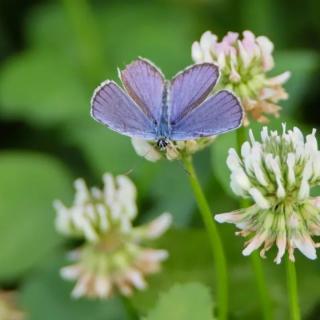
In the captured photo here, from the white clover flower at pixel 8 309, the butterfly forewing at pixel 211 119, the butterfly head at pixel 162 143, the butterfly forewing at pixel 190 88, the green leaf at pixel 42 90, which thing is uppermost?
the butterfly forewing at pixel 190 88

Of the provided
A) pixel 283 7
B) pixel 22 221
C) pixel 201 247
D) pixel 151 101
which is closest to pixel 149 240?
pixel 201 247

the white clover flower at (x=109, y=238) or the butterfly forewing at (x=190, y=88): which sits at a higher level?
the butterfly forewing at (x=190, y=88)

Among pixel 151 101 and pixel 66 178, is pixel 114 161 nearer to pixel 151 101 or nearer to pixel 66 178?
pixel 66 178

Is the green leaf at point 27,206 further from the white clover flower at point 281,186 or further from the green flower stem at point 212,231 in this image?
the white clover flower at point 281,186

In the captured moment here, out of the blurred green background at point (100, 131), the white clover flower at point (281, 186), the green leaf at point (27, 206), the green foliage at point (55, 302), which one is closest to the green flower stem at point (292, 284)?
the white clover flower at point (281, 186)

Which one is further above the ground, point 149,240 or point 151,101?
point 151,101
